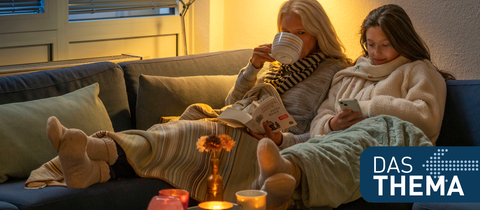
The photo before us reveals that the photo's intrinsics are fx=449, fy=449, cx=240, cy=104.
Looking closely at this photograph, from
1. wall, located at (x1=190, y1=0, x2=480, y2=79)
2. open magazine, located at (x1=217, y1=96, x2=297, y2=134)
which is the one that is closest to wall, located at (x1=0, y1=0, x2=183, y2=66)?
wall, located at (x1=190, y1=0, x2=480, y2=79)

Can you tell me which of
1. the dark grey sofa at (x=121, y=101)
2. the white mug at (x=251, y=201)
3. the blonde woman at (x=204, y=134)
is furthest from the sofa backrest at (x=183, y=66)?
the white mug at (x=251, y=201)

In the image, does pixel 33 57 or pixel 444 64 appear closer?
pixel 444 64

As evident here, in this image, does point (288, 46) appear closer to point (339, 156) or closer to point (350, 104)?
point (350, 104)

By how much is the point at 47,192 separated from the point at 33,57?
1341 mm

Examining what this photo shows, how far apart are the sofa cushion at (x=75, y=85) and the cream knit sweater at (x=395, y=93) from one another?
2.89ft

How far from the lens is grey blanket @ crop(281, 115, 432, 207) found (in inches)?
53.7

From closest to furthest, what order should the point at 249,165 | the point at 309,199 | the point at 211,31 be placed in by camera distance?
1. the point at 309,199
2. the point at 249,165
3. the point at 211,31

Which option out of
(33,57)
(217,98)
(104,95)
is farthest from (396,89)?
(33,57)

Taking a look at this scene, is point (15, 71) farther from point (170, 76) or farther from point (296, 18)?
point (296, 18)

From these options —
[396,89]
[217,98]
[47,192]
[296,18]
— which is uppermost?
[296,18]

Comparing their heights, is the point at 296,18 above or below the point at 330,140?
above

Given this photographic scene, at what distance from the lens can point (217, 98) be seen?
7.41 ft

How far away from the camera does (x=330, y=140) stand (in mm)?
1522

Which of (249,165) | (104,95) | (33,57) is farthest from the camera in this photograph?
(33,57)
